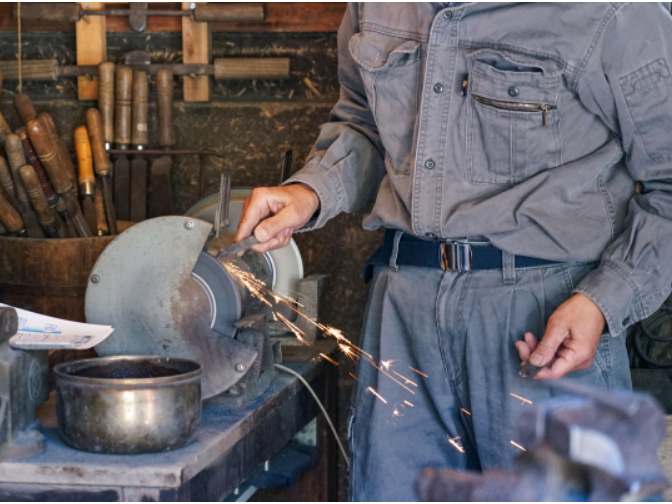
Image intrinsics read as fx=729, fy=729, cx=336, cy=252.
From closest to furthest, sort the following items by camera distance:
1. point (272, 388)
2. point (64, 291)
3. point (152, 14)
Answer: point (272, 388), point (64, 291), point (152, 14)

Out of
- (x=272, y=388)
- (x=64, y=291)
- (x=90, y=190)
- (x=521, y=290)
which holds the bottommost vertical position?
(x=272, y=388)

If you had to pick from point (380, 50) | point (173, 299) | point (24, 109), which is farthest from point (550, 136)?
point (24, 109)

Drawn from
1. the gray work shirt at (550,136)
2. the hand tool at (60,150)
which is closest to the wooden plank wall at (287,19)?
the hand tool at (60,150)

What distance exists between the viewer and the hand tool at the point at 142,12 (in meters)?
1.99

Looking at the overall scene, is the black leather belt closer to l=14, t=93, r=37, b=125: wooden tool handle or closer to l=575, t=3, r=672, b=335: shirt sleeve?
l=575, t=3, r=672, b=335: shirt sleeve

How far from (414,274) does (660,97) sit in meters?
0.47

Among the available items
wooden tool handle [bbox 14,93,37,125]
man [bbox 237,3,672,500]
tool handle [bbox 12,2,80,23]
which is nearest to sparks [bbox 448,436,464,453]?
man [bbox 237,3,672,500]

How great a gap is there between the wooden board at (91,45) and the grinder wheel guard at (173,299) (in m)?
0.93

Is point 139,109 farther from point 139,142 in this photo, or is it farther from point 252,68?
point 252,68

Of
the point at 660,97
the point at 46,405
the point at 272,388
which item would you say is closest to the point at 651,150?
the point at 660,97

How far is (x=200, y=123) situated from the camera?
2.11m

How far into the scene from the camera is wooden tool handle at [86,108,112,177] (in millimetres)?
1913

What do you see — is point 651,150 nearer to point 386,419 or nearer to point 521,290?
point 521,290

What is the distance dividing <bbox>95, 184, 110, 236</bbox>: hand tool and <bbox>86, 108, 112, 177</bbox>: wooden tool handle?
0.22 feet
